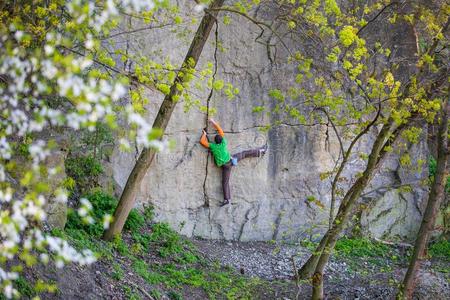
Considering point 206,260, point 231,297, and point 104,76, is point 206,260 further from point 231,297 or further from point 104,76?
point 104,76

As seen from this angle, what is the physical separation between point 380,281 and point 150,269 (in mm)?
3999

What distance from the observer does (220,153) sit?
13305mm

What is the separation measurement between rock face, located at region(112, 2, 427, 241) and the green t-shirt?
0.23 meters

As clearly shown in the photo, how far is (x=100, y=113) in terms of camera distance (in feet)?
12.7

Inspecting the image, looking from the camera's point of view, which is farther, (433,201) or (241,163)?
(241,163)

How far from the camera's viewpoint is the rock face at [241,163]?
12977mm

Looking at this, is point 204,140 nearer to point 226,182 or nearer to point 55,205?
point 226,182

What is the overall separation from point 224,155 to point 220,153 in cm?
10

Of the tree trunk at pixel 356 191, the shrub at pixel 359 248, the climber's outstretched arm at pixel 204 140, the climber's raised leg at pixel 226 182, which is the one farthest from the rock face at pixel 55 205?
the shrub at pixel 359 248

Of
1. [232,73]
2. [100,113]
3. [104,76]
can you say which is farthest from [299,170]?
[100,113]

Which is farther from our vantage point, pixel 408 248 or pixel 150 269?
pixel 408 248

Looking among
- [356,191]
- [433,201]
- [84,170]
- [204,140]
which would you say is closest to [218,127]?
[204,140]

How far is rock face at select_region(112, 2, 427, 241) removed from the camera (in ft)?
42.6

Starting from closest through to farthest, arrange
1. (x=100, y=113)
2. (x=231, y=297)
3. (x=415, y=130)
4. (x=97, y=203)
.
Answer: (x=100, y=113) < (x=415, y=130) < (x=231, y=297) < (x=97, y=203)
